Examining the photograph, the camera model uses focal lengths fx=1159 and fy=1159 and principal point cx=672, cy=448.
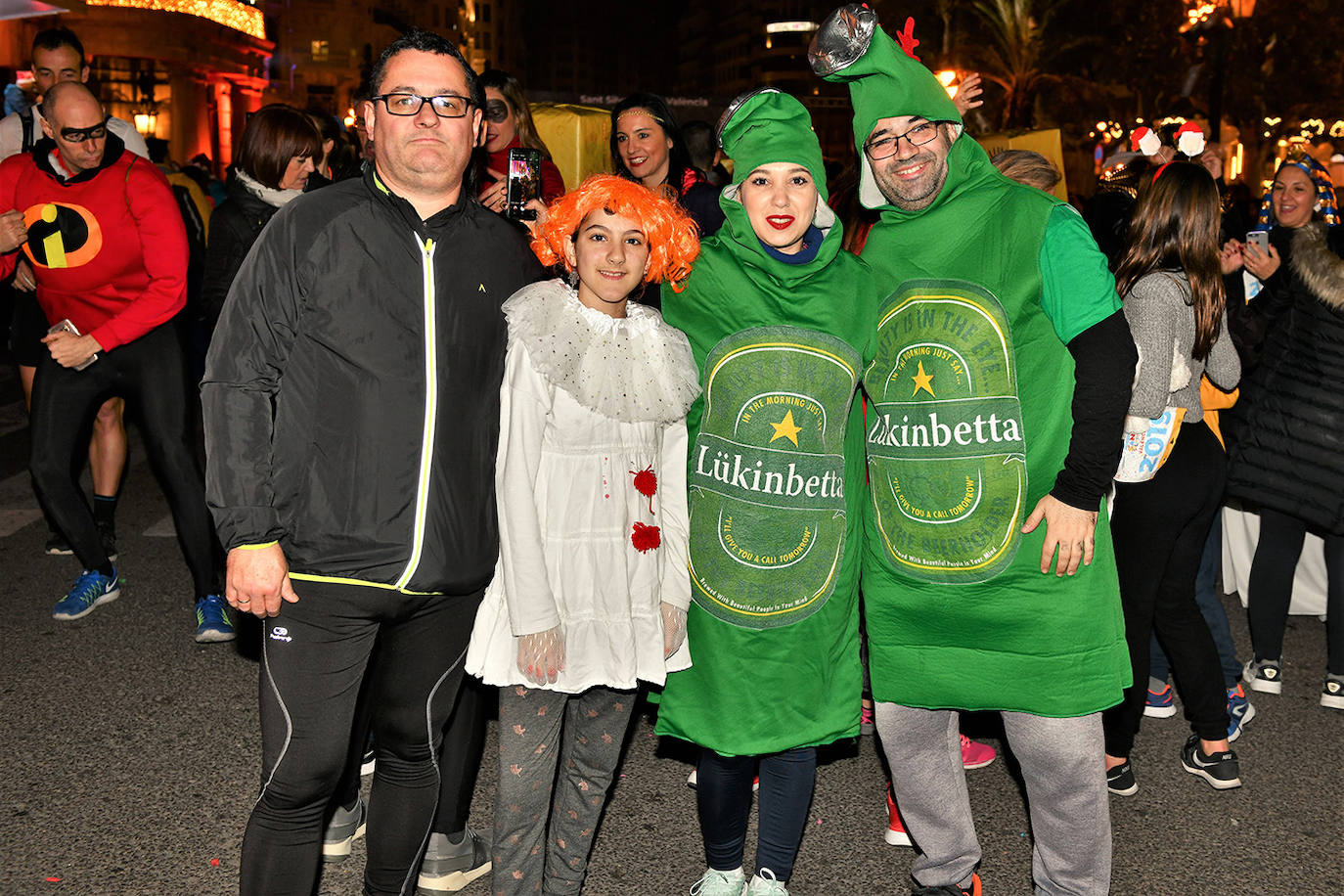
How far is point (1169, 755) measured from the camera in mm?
4520

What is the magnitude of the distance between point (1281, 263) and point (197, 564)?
16.7 ft

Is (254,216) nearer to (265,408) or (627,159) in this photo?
(627,159)

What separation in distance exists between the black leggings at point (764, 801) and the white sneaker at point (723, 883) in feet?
0.19

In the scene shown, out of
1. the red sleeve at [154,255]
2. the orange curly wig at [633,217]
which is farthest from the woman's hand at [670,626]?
the red sleeve at [154,255]

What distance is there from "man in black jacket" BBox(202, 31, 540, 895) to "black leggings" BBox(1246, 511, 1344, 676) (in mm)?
3875

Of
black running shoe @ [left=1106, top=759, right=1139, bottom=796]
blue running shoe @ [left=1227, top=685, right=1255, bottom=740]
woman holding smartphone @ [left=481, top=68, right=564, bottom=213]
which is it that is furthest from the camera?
woman holding smartphone @ [left=481, top=68, right=564, bottom=213]

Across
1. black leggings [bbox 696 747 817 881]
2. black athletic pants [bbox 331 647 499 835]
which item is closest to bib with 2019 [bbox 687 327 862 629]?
black leggings [bbox 696 747 817 881]

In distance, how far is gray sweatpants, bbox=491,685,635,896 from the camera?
2.98m

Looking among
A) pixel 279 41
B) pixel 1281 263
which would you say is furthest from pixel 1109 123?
pixel 279 41

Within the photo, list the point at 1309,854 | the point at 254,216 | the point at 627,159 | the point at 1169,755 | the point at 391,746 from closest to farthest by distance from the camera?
the point at 391,746, the point at 1309,854, the point at 1169,755, the point at 254,216, the point at 627,159

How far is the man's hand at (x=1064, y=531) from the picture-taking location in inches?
114

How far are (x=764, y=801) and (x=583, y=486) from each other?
1.11 metres

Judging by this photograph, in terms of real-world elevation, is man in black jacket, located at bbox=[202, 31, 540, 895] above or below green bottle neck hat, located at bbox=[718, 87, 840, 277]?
below

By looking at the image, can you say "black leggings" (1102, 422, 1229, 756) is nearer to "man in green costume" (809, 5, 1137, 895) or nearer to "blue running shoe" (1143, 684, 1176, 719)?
"blue running shoe" (1143, 684, 1176, 719)
